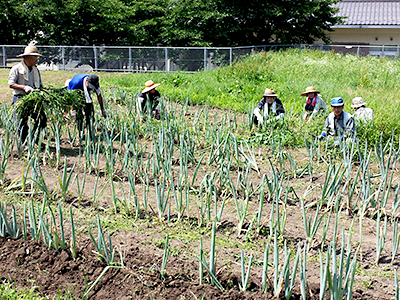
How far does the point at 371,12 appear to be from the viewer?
963 inches

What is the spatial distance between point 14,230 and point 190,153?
212cm

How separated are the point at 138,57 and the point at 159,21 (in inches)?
135

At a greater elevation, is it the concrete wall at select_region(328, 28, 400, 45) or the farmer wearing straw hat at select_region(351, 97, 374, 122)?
the concrete wall at select_region(328, 28, 400, 45)

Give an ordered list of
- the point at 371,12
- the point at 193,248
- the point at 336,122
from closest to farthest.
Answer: the point at 193,248, the point at 336,122, the point at 371,12

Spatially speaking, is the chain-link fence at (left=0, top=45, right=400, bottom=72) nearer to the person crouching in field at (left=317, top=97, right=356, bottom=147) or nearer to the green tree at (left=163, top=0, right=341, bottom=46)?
the green tree at (left=163, top=0, right=341, bottom=46)

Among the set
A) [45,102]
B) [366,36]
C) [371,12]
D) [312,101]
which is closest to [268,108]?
[312,101]

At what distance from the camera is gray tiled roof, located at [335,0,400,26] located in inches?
891

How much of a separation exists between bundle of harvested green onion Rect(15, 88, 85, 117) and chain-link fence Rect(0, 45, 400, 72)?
11.2m

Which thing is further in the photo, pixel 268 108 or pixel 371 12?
pixel 371 12

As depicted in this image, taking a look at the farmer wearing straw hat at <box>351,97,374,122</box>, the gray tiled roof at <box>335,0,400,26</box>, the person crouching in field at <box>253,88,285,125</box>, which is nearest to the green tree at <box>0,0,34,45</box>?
the gray tiled roof at <box>335,0,400,26</box>

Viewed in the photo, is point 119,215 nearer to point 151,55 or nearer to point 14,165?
point 14,165

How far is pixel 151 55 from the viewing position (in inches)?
695

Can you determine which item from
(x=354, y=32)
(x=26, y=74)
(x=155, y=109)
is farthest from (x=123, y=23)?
(x=26, y=74)

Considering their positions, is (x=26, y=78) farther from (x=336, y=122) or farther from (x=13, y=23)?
(x=13, y=23)
